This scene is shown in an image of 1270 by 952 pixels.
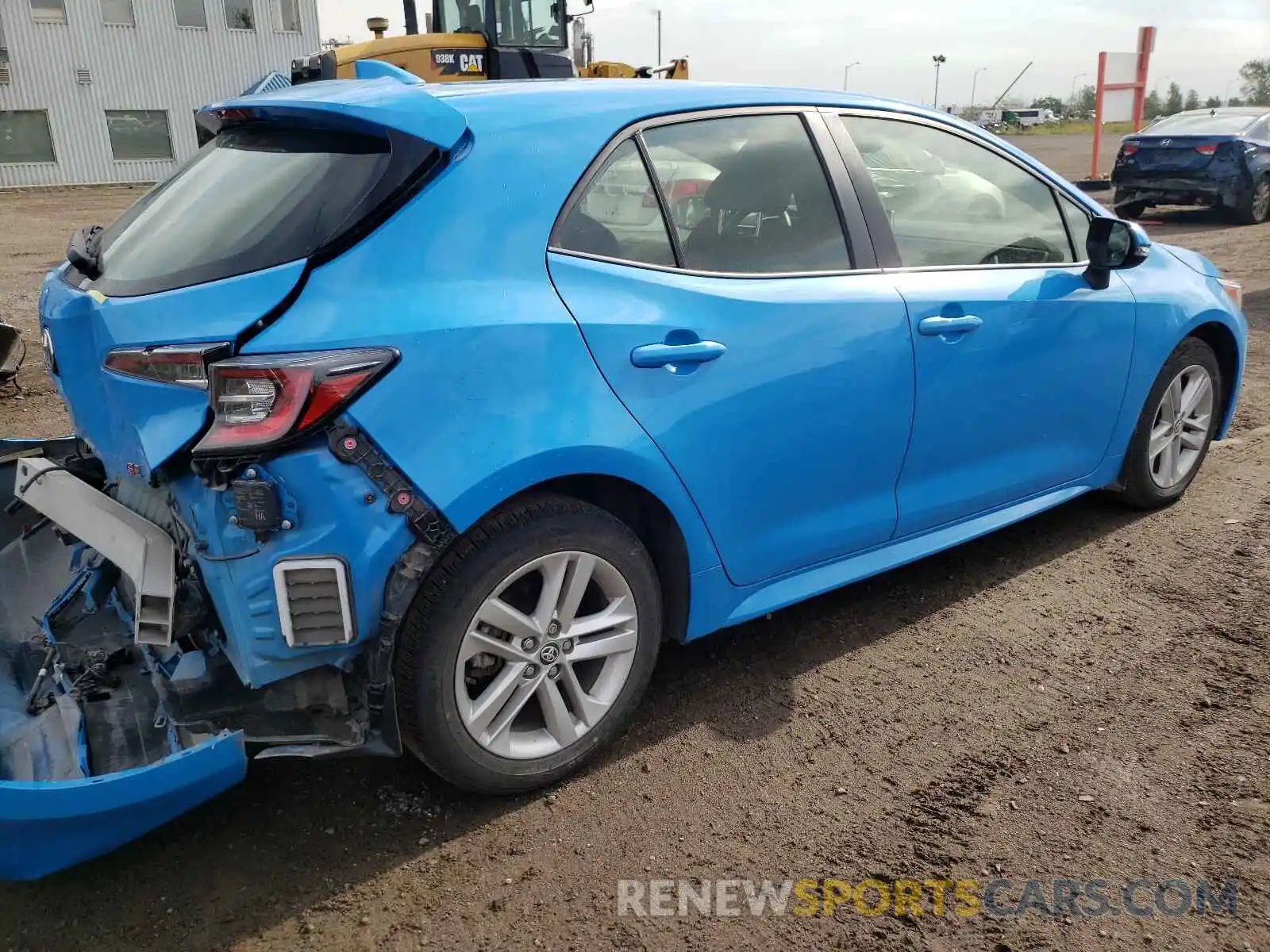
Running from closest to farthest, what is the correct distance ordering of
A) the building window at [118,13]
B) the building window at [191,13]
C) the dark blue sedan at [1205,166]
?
1. the dark blue sedan at [1205,166]
2. the building window at [118,13]
3. the building window at [191,13]

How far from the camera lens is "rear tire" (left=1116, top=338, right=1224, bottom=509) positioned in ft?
14.2

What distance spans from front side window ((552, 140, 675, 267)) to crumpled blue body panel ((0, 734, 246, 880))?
4.82ft

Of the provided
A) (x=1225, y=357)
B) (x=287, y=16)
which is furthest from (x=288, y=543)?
(x=287, y=16)

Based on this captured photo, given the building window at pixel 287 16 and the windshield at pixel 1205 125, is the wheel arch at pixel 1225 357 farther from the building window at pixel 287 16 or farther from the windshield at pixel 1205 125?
the building window at pixel 287 16

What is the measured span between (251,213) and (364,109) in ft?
1.22

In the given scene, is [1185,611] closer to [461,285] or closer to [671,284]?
[671,284]

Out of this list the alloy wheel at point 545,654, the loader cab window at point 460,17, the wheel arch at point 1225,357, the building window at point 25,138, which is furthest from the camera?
the building window at point 25,138

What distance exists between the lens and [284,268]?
2305mm

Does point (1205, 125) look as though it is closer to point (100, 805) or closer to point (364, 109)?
point (364, 109)

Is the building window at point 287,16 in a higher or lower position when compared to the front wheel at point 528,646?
higher

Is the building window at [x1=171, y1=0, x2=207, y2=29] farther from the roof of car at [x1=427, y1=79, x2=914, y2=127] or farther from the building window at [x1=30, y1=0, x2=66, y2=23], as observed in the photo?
the roof of car at [x1=427, y1=79, x2=914, y2=127]

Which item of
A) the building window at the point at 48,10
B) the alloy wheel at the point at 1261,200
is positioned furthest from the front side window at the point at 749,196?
the building window at the point at 48,10

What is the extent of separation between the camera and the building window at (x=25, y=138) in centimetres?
2592

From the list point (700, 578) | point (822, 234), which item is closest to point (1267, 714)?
point (700, 578)
